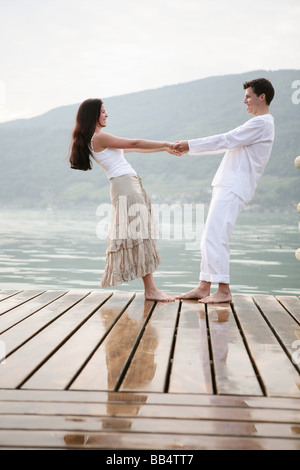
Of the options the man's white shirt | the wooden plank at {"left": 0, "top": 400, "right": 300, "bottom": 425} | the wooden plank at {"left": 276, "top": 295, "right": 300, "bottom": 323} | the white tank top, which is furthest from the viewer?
the white tank top

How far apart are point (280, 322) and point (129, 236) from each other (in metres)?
1.19

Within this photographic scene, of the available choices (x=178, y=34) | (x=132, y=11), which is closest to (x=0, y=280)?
(x=178, y=34)

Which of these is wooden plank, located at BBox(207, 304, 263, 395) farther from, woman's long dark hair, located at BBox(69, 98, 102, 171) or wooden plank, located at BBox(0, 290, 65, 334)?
woman's long dark hair, located at BBox(69, 98, 102, 171)

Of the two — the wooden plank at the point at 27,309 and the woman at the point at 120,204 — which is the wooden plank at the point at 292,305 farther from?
the wooden plank at the point at 27,309

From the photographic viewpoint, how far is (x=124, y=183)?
379cm

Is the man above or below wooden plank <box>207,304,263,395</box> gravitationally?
above

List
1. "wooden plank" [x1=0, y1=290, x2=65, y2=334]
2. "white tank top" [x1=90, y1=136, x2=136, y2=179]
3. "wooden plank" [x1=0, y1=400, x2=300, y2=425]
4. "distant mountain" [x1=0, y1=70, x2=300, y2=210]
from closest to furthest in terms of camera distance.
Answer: "wooden plank" [x1=0, y1=400, x2=300, y2=425], "wooden plank" [x1=0, y1=290, x2=65, y2=334], "white tank top" [x1=90, y1=136, x2=136, y2=179], "distant mountain" [x1=0, y1=70, x2=300, y2=210]

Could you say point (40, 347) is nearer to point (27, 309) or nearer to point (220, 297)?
point (27, 309)

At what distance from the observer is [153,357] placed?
2.31 metres

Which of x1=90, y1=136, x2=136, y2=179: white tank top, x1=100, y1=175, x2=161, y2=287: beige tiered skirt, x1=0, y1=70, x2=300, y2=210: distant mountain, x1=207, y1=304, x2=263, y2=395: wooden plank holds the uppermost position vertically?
x1=0, y1=70, x2=300, y2=210: distant mountain

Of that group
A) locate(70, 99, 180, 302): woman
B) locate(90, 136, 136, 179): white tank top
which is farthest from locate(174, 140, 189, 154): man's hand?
locate(90, 136, 136, 179): white tank top

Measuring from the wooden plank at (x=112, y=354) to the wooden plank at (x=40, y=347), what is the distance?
0.59 ft

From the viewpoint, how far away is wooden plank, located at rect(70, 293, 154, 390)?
6.51ft

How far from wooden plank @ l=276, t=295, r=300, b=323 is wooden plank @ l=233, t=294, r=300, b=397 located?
212mm
